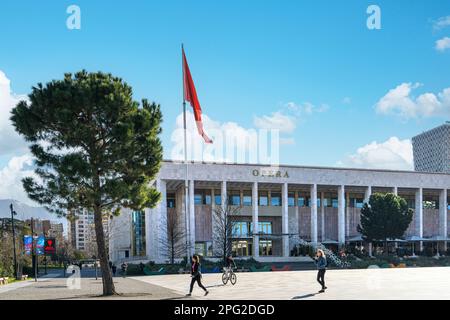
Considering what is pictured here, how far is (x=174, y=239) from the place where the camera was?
68.0 meters

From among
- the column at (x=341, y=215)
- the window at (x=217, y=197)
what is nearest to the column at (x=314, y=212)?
the column at (x=341, y=215)

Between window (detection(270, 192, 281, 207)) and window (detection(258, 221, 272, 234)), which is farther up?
window (detection(270, 192, 281, 207))

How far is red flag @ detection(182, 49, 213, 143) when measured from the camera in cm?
4388

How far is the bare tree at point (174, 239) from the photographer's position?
6762 cm

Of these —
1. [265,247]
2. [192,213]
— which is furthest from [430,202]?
[192,213]

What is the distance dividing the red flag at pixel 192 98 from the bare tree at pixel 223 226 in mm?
19658

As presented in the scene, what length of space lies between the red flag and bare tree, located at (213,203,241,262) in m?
19.7

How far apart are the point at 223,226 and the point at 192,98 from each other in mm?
24326

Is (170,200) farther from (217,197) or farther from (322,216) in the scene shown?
(322,216)

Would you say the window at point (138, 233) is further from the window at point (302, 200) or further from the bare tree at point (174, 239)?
the window at point (302, 200)

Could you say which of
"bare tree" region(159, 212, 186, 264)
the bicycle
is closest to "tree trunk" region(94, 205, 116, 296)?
the bicycle

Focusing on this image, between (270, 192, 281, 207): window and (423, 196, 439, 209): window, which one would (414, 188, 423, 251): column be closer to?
(423, 196, 439, 209): window
